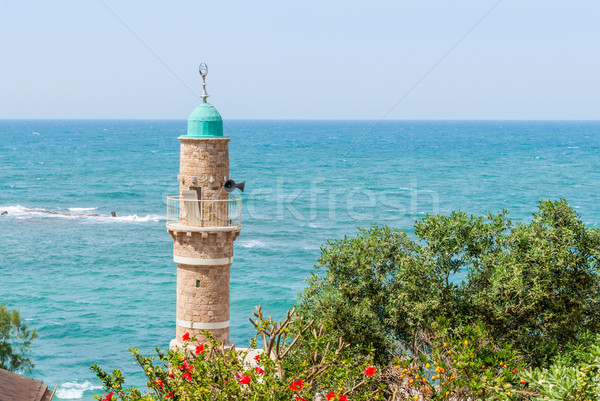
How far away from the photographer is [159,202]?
111875 mm

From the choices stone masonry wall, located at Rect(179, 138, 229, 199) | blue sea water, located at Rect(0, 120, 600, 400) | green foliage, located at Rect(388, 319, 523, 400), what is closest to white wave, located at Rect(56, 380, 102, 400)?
blue sea water, located at Rect(0, 120, 600, 400)

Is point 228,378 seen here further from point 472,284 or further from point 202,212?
point 472,284

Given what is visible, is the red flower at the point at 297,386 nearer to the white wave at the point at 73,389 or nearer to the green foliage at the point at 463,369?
the green foliage at the point at 463,369

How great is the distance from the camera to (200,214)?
26.0m

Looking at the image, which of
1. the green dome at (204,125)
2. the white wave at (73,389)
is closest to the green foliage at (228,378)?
the green dome at (204,125)

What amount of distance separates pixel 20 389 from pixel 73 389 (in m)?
24.6

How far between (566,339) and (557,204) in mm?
4222

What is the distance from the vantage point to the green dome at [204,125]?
84.4 ft

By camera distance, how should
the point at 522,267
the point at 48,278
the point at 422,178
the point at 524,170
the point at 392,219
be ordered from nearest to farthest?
the point at 522,267, the point at 48,278, the point at 392,219, the point at 422,178, the point at 524,170

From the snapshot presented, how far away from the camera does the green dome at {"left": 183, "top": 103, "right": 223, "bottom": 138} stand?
84.4ft

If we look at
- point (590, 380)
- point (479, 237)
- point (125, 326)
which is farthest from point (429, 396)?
point (125, 326)

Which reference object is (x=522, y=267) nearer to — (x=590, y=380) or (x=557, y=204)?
(x=557, y=204)

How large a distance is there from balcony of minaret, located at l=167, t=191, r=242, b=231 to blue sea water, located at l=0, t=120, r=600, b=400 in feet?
71.5

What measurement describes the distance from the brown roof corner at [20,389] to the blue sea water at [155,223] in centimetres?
2270
